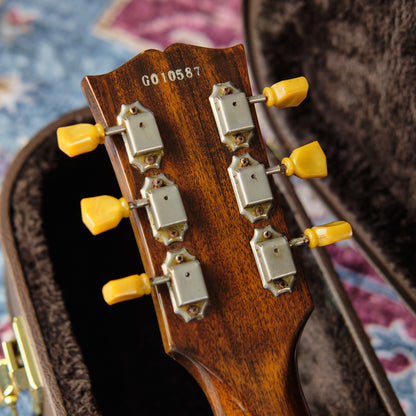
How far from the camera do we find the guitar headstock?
41 centimetres

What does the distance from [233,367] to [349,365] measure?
10.4 inches

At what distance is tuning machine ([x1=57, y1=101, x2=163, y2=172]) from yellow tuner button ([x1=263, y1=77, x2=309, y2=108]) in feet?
0.39

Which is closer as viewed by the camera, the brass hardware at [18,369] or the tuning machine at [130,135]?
the tuning machine at [130,135]

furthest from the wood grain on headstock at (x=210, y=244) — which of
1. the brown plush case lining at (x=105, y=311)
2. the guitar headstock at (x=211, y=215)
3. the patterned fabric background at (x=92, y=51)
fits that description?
the patterned fabric background at (x=92, y=51)

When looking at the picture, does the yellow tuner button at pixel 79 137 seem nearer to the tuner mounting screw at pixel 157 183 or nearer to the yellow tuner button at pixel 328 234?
the tuner mounting screw at pixel 157 183

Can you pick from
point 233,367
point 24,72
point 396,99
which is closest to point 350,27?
point 396,99

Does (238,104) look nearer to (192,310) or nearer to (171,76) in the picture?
(171,76)

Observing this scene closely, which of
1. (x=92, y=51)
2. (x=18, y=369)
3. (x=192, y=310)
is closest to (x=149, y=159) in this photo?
(x=192, y=310)

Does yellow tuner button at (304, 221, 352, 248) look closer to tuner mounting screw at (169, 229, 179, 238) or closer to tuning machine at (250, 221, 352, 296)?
tuning machine at (250, 221, 352, 296)

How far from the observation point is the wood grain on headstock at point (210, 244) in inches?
16.5

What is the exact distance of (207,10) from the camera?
1017 millimetres

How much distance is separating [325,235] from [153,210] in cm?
17

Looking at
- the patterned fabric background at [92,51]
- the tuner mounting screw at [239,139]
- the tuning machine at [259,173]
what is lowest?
the tuning machine at [259,173]

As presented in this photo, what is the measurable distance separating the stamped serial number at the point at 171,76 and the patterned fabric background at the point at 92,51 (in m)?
Answer: 0.51
